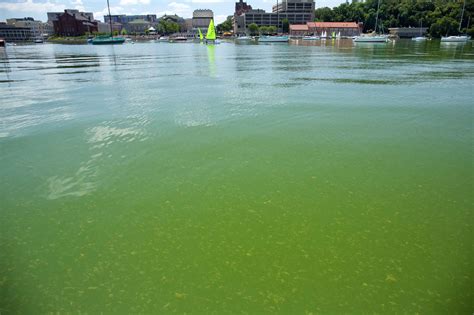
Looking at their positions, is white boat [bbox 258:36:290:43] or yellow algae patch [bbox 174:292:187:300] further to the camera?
white boat [bbox 258:36:290:43]

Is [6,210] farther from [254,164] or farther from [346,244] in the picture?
[346,244]

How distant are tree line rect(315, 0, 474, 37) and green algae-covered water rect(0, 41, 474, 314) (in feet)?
410

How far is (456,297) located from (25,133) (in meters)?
11.9

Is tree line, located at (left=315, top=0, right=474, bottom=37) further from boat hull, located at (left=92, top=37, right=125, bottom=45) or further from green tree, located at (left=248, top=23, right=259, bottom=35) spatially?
boat hull, located at (left=92, top=37, right=125, bottom=45)

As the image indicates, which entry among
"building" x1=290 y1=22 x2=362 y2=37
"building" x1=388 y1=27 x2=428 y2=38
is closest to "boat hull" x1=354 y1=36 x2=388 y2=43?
"building" x1=388 y1=27 x2=428 y2=38

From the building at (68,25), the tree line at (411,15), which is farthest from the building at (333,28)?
the building at (68,25)

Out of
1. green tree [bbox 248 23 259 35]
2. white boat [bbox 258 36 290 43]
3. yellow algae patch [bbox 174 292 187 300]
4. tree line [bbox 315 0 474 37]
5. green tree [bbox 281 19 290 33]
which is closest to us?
yellow algae patch [bbox 174 292 187 300]

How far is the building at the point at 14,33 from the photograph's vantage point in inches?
6943

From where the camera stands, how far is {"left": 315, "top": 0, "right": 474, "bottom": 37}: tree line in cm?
11181

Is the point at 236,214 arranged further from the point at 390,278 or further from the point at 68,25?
the point at 68,25

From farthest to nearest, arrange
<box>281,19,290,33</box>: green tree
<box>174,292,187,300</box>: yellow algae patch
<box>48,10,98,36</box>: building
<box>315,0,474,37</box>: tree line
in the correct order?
<box>281,19,290,33</box>: green tree → <box>48,10,98,36</box>: building → <box>315,0,474,37</box>: tree line → <box>174,292,187,300</box>: yellow algae patch

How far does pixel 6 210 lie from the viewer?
5977 mm

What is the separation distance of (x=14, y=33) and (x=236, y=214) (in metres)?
229

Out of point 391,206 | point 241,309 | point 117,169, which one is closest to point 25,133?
point 117,169
